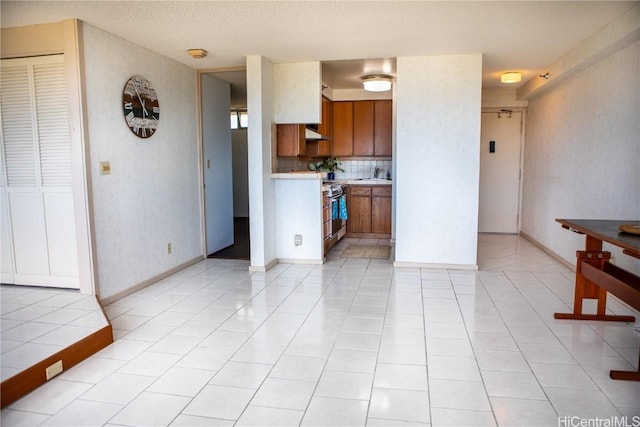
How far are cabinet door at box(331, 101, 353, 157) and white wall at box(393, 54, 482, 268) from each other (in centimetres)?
247

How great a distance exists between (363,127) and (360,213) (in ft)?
4.84

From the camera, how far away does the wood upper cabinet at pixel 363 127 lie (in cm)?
741

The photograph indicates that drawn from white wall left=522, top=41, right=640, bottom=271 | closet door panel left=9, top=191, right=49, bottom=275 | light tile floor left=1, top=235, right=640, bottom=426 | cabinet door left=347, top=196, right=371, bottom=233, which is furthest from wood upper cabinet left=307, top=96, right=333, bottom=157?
closet door panel left=9, top=191, right=49, bottom=275

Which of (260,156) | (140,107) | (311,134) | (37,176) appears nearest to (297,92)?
(311,134)

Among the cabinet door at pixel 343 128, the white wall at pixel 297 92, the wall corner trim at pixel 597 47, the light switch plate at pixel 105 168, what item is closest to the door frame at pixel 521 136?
the wall corner trim at pixel 597 47

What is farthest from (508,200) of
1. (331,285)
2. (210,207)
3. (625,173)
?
(210,207)

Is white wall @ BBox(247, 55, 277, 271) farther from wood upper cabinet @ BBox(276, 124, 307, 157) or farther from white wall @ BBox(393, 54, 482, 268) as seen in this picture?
white wall @ BBox(393, 54, 482, 268)

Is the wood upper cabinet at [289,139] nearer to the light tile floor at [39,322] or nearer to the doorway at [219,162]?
the doorway at [219,162]

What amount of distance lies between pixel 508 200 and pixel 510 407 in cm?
603

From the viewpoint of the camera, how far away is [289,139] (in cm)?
547

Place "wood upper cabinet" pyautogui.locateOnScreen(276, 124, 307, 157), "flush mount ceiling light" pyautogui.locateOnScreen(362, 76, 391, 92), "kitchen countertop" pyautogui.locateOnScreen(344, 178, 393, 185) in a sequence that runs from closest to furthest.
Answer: "wood upper cabinet" pyautogui.locateOnScreen(276, 124, 307, 157) → "flush mount ceiling light" pyautogui.locateOnScreen(362, 76, 391, 92) → "kitchen countertop" pyautogui.locateOnScreen(344, 178, 393, 185)

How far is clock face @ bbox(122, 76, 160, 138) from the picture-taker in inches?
165

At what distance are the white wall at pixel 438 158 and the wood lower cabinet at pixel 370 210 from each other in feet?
6.23

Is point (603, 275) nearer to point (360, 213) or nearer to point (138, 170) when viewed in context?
point (138, 170)
